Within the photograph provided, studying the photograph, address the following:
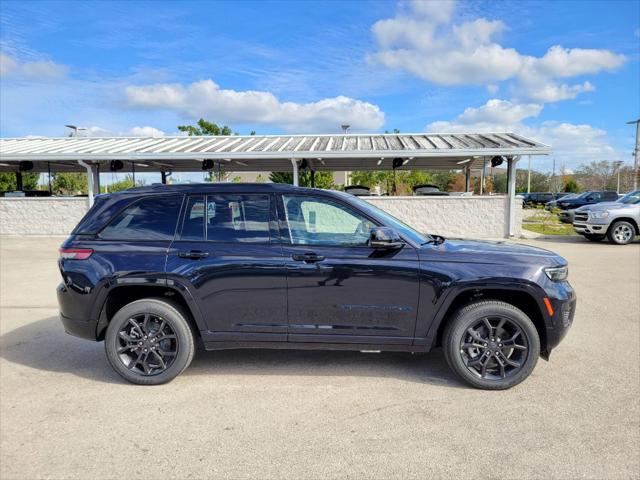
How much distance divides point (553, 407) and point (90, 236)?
4.20 meters

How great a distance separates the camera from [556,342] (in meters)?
3.70

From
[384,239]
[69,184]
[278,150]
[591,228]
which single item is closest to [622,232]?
[591,228]

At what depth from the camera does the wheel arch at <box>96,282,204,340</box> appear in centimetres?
381

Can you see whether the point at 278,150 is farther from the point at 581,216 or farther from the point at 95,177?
the point at 581,216

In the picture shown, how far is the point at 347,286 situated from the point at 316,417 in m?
1.07

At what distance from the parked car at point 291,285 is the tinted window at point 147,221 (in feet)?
0.03

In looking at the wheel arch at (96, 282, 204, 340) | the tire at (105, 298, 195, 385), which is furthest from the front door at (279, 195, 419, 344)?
the tire at (105, 298, 195, 385)

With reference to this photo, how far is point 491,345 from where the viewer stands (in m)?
3.70

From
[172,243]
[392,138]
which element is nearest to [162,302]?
[172,243]

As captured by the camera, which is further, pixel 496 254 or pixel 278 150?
pixel 278 150

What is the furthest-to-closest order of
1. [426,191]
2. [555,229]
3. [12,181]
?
[12,181] → [555,229] → [426,191]

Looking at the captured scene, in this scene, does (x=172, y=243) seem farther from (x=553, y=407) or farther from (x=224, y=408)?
(x=553, y=407)

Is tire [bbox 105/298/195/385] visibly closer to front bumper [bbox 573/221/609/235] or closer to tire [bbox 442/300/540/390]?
tire [bbox 442/300/540/390]


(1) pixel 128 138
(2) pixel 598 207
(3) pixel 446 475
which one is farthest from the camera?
(1) pixel 128 138
